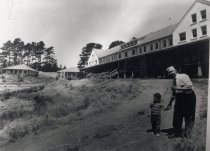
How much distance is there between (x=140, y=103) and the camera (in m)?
5.59

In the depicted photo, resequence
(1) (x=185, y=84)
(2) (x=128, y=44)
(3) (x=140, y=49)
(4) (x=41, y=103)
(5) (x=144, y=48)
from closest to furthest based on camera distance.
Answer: (1) (x=185, y=84)
(4) (x=41, y=103)
(5) (x=144, y=48)
(3) (x=140, y=49)
(2) (x=128, y=44)

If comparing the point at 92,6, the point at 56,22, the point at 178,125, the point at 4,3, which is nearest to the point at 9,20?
the point at 4,3

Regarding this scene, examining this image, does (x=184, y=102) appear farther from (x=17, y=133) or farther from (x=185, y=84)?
(x=17, y=133)

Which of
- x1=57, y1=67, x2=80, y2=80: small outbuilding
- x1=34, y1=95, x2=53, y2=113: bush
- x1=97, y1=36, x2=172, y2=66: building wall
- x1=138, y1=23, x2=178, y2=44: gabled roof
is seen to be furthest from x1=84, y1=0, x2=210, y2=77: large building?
x1=34, y1=95, x2=53, y2=113: bush

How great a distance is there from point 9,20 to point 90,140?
3514 mm

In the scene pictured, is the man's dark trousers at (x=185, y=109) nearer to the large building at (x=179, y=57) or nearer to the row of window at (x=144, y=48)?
the large building at (x=179, y=57)

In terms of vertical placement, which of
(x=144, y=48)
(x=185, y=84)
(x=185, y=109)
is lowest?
(x=185, y=109)

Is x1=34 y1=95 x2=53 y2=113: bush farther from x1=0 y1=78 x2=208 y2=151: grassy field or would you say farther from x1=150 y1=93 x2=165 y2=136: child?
x1=150 y1=93 x2=165 y2=136: child

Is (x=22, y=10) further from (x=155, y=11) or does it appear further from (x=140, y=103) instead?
(x=140, y=103)

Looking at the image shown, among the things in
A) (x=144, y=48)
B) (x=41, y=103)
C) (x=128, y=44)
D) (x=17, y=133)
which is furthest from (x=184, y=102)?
(x=128, y=44)

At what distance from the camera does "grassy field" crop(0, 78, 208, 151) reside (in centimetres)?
391

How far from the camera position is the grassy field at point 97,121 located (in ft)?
12.8

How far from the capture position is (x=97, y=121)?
17.1ft

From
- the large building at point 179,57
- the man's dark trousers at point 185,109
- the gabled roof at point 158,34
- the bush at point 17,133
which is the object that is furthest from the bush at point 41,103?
the gabled roof at point 158,34
